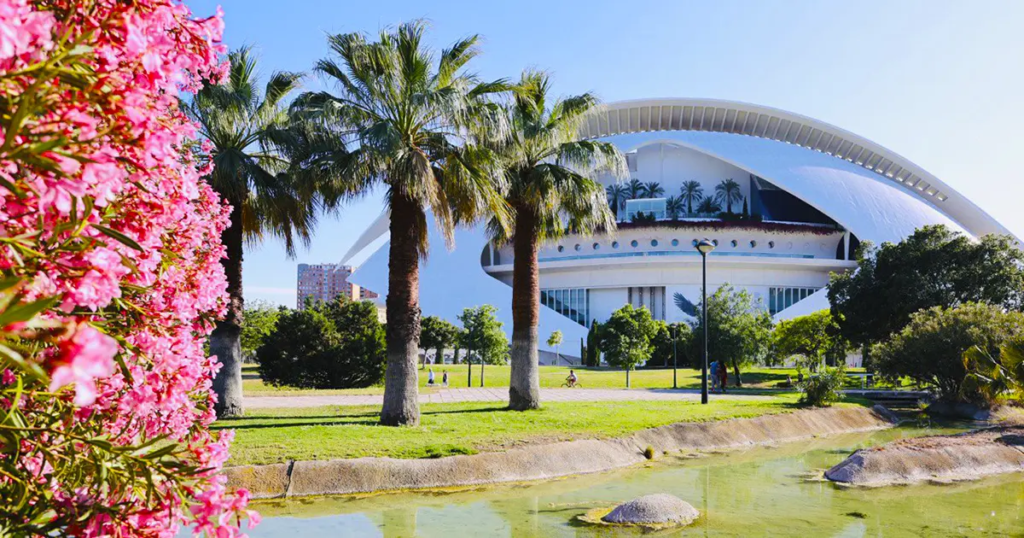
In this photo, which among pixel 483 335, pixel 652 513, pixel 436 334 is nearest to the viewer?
pixel 652 513

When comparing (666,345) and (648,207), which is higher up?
(648,207)

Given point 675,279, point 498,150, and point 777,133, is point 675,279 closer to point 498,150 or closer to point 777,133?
point 777,133

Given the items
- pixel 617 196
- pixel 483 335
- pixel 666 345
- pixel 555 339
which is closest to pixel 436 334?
pixel 483 335

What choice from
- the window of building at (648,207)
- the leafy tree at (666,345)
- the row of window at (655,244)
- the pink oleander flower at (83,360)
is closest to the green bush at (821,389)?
the leafy tree at (666,345)

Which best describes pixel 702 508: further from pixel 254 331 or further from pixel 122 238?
pixel 254 331

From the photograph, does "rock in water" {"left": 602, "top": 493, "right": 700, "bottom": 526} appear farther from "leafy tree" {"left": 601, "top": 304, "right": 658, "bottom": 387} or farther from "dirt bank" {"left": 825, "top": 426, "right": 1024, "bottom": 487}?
"leafy tree" {"left": 601, "top": 304, "right": 658, "bottom": 387}

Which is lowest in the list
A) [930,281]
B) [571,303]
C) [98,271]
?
[98,271]

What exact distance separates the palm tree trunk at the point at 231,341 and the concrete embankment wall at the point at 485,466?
4718 millimetres

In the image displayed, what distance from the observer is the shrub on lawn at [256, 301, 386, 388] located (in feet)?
81.0

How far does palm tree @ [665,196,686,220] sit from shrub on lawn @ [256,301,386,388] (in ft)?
134

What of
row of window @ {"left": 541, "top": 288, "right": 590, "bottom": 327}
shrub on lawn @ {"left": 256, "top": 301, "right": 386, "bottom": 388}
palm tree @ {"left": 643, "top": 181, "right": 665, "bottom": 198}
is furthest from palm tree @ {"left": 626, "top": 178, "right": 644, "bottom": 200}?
shrub on lawn @ {"left": 256, "top": 301, "right": 386, "bottom": 388}

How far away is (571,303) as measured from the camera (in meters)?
57.4

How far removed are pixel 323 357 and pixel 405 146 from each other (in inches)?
543

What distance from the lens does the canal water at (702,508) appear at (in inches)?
326
